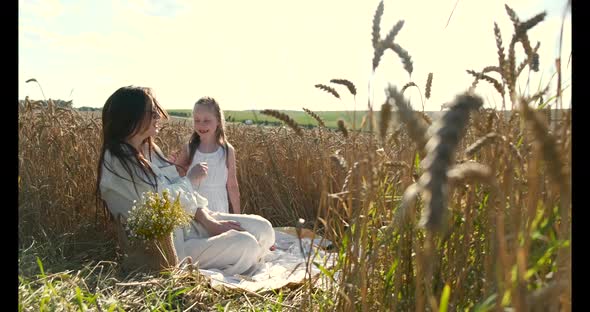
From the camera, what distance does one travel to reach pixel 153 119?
10.00 ft

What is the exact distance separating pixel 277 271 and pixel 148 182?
90 centimetres

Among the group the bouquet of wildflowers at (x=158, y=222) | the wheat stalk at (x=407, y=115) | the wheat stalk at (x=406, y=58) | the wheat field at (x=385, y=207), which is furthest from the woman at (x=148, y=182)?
the wheat stalk at (x=407, y=115)

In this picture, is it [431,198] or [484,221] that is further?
[484,221]

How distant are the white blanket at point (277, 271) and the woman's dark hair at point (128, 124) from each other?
0.64 metres

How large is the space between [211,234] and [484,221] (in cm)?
208

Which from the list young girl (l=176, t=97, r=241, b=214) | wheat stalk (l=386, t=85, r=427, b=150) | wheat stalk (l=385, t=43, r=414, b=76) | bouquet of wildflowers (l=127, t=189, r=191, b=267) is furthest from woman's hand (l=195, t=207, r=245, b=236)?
wheat stalk (l=386, t=85, r=427, b=150)

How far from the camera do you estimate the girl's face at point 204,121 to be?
3857 mm

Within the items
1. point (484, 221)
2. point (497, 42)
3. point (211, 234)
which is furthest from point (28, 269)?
point (497, 42)

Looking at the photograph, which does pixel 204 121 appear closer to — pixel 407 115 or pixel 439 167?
pixel 407 115

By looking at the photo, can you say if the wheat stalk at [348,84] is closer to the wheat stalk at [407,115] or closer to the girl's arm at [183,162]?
the wheat stalk at [407,115]

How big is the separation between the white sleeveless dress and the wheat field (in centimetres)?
69

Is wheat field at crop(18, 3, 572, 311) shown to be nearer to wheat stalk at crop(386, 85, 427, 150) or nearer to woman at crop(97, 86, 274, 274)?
wheat stalk at crop(386, 85, 427, 150)
